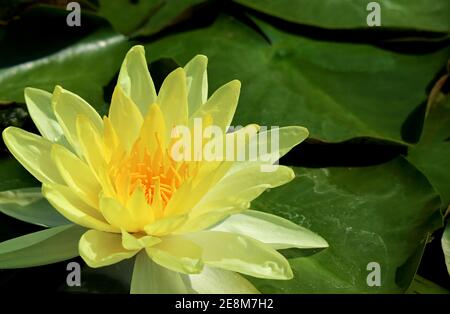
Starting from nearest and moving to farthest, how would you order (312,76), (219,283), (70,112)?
(219,283) → (70,112) → (312,76)

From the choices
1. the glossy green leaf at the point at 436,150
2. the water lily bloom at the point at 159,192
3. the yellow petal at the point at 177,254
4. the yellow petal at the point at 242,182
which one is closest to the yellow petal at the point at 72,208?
the water lily bloom at the point at 159,192

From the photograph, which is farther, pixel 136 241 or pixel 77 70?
pixel 77 70

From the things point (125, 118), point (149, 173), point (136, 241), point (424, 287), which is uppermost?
point (125, 118)

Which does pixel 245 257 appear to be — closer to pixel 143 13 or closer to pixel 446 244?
pixel 446 244

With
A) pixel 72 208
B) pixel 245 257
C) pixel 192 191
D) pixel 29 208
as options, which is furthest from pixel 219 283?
pixel 29 208

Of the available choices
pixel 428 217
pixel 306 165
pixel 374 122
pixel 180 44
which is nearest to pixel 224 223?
pixel 306 165

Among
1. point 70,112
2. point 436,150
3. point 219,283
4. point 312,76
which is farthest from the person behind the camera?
point 312,76
